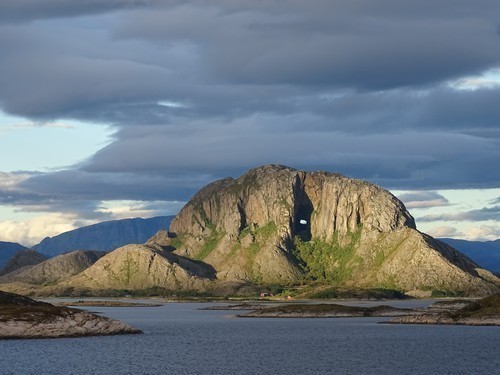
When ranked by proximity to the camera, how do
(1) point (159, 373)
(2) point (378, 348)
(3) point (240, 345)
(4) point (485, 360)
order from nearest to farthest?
→ (1) point (159, 373) < (4) point (485, 360) < (2) point (378, 348) < (3) point (240, 345)

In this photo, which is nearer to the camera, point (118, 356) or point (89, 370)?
point (89, 370)

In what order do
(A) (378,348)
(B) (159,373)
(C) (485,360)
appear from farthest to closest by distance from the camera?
(A) (378,348) < (C) (485,360) < (B) (159,373)

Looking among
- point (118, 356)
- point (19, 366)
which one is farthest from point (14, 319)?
point (19, 366)

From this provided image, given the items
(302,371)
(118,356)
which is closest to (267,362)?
(302,371)

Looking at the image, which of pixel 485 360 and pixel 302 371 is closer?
pixel 302 371

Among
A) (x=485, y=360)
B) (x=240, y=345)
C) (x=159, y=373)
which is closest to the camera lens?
(x=159, y=373)

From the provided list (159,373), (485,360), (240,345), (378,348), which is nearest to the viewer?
(159,373)

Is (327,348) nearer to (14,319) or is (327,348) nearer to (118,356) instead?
(118,356)

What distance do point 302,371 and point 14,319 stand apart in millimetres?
79561

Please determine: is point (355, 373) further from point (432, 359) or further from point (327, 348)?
point (327, 348)

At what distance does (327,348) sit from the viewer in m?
186

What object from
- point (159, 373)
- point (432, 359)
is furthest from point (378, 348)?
point (159, 373)

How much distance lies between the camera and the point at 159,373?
140500mm

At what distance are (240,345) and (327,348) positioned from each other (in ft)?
64.1
